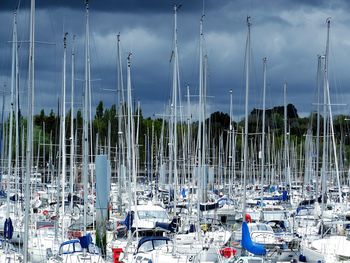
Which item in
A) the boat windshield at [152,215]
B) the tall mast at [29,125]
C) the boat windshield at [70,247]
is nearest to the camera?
the tall mast at [29,125]

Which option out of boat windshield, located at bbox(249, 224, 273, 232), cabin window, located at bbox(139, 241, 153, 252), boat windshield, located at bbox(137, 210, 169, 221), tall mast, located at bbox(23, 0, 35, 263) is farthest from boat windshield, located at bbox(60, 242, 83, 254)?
boat windshield, located at bbox(137, 210, 169, 221)

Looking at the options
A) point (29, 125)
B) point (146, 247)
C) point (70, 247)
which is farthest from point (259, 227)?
point (29, 125)

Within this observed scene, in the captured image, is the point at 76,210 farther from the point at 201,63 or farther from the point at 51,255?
the point at 51,255

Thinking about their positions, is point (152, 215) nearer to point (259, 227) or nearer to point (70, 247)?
point (259, 227)

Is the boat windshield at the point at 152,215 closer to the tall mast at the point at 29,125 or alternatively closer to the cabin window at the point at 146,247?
the cabin window at the point at 146,247

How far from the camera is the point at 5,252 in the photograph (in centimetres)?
→ 3781

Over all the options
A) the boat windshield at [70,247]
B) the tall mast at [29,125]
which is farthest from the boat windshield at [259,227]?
the tall mast at [29,125]

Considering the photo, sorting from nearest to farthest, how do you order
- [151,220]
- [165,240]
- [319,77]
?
[165,240], [151,220], [319,77]

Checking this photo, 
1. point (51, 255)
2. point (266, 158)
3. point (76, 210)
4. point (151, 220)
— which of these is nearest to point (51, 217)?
point (76, 210)

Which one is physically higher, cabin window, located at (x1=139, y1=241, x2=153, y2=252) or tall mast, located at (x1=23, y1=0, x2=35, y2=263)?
tall mast, located at (x1=23, y1=0, x2=35, y2=263)

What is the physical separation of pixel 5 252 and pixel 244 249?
9.84 meters

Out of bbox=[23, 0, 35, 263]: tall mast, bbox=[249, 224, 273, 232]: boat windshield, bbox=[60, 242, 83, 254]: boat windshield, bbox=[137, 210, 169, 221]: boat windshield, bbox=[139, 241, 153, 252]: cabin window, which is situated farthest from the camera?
bbox=[137, 210, 169, 221]: boat windshield

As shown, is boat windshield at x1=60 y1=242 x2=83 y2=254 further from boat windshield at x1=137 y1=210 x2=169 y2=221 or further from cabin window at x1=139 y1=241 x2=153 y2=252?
boat windshield at x1=137 y1=210 x2=169 y2=221

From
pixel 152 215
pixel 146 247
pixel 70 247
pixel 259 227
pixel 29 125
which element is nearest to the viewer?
pixel 29 125
